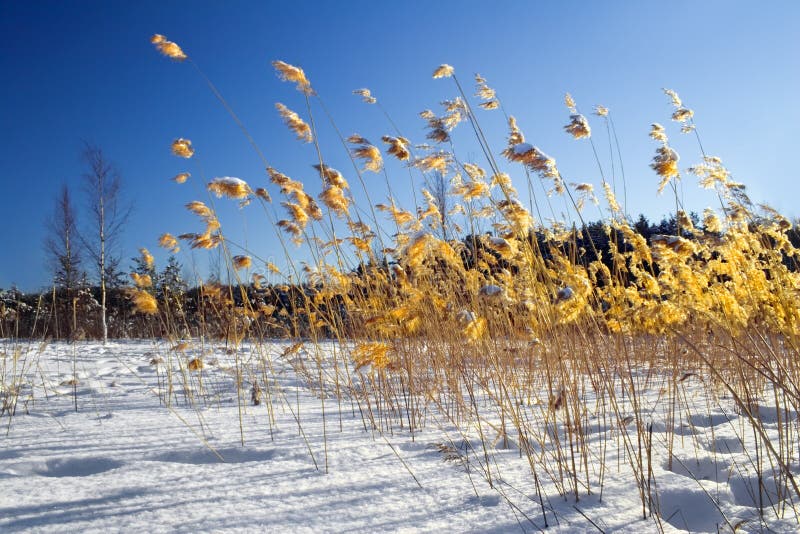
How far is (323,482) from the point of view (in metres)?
1.44

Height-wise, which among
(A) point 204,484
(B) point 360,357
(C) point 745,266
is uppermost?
(C) point 745,266

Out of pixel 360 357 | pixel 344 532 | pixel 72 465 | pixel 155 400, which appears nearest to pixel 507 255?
pixel 360 357

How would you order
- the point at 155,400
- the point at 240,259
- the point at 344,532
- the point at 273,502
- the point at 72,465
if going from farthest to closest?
the point at 155,400
the point at 240,259
the point at 72,465
the point at 273,502
the point at 344,532

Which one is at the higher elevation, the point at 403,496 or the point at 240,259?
the point at 240,259

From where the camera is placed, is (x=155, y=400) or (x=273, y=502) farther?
(x=155, y=400)

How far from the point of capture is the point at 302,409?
2576 mm

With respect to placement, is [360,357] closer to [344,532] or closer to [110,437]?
[344,532]

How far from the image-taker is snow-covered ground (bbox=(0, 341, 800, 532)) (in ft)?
3.87

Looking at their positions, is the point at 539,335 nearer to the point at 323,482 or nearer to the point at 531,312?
the point at 531,312

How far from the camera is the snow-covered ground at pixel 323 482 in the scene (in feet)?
3.87

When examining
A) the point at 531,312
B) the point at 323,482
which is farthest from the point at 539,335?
the point at 323,482

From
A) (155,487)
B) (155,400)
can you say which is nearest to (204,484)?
(155,487)

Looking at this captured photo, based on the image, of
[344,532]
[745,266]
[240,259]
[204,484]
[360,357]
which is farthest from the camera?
[240,259]

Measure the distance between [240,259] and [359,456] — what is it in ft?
4.76
